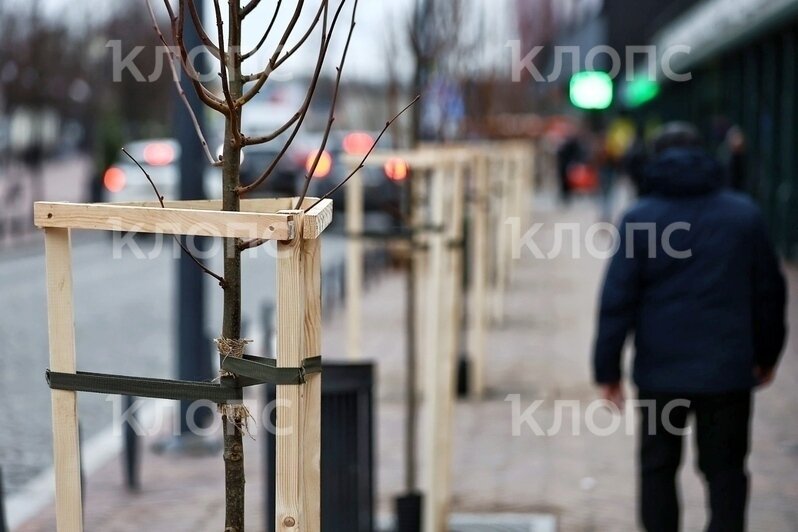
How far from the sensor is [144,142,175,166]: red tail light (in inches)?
1109

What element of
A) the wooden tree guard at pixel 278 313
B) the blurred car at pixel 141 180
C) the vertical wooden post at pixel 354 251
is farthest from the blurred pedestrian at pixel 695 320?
the blurred car at pixel 141 180

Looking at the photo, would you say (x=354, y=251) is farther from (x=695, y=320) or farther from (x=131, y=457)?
(x=695, y=320)

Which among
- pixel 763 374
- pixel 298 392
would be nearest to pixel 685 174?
pixel 763 374

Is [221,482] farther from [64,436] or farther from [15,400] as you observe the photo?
[64,436]

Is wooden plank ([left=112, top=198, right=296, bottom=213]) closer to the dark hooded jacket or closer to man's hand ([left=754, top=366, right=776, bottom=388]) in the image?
the dark hooded jacket

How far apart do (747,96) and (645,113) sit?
26.5 meters

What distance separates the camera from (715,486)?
5422mm

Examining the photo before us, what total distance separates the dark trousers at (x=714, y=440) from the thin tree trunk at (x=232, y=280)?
254 cm

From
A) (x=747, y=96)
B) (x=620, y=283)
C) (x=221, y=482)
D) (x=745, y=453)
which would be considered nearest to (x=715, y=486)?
(x=745, y=453)

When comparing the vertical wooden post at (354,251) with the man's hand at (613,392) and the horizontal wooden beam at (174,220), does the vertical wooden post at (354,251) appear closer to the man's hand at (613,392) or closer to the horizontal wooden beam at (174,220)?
the man's hand at (613,392)

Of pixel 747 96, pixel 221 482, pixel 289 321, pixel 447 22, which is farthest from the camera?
pixel 747 96

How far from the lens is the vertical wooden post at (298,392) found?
2.99 meters

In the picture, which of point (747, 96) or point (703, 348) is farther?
point (747, 96)

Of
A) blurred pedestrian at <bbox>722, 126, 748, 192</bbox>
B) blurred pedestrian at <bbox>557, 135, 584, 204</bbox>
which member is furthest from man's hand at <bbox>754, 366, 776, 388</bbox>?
blurred pedestrian at <bbox>557, 135, 584, 204</bbox>
